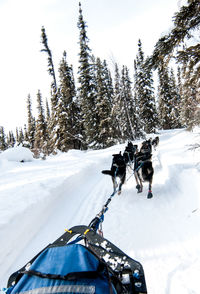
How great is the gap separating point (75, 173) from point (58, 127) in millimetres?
13589

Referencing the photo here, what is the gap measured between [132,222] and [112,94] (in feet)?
105

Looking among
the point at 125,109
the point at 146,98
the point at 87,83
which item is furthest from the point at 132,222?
the point at 146,98

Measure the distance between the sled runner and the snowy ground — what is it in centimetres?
137

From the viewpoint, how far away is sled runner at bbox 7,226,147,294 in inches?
39.8

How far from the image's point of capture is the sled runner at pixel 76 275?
1.01 metres

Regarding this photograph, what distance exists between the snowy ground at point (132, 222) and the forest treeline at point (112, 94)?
2.83 m

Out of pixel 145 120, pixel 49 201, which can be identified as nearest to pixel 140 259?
pixel 49 201

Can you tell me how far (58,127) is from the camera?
20.6 meters

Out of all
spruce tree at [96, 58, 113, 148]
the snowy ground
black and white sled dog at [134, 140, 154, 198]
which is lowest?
the snowy ground

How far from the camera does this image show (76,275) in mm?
1062

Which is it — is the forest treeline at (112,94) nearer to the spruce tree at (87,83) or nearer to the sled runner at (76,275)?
the spruce tree at (87,83)

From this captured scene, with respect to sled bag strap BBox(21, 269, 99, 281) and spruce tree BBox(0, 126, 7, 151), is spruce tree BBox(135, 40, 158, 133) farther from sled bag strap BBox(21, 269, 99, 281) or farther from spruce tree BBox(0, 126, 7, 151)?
spruce tree BBox(0, 126, 7, 151)

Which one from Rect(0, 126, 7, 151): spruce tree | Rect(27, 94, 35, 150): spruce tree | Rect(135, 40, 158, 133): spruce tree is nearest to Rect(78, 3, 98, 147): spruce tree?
Rect(135, 40, 158, 133): spruce tree

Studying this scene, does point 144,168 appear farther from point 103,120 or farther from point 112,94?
point 112,94
